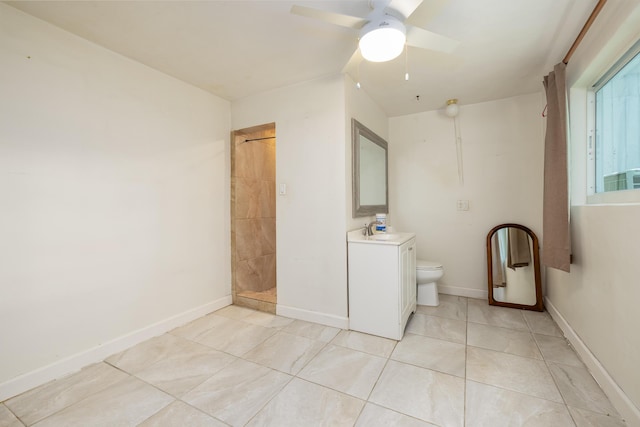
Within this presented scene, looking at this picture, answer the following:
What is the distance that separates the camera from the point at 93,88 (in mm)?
1873

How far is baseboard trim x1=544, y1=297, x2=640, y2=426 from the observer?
123 centimetres

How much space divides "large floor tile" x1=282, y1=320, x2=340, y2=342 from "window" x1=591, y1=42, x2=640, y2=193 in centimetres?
209

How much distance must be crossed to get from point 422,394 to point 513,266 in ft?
6.58

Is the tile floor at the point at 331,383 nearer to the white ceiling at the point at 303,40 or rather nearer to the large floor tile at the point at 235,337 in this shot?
the large floor tile at the point at 235,337

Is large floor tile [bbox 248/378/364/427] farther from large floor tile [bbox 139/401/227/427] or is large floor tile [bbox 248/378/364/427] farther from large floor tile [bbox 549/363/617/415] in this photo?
large floor tile [bbox 549/363/617/415]

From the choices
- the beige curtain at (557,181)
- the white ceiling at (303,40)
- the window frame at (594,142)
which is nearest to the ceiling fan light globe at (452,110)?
the white ceiling at (303,40)

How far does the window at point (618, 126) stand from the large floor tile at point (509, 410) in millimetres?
1223

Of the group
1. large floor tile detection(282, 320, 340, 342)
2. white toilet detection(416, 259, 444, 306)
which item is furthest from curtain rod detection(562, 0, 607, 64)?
large floor tile detection(282, 320, 340, 342)

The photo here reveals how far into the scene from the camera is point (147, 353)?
1935 mm

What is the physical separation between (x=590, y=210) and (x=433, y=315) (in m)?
1.45

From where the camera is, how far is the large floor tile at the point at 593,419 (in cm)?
125

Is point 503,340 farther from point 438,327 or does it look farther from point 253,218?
point 253,218

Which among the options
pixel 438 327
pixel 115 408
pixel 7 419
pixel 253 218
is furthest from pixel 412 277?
pixel 7 419

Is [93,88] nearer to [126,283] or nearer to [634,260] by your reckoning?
[126,283]
